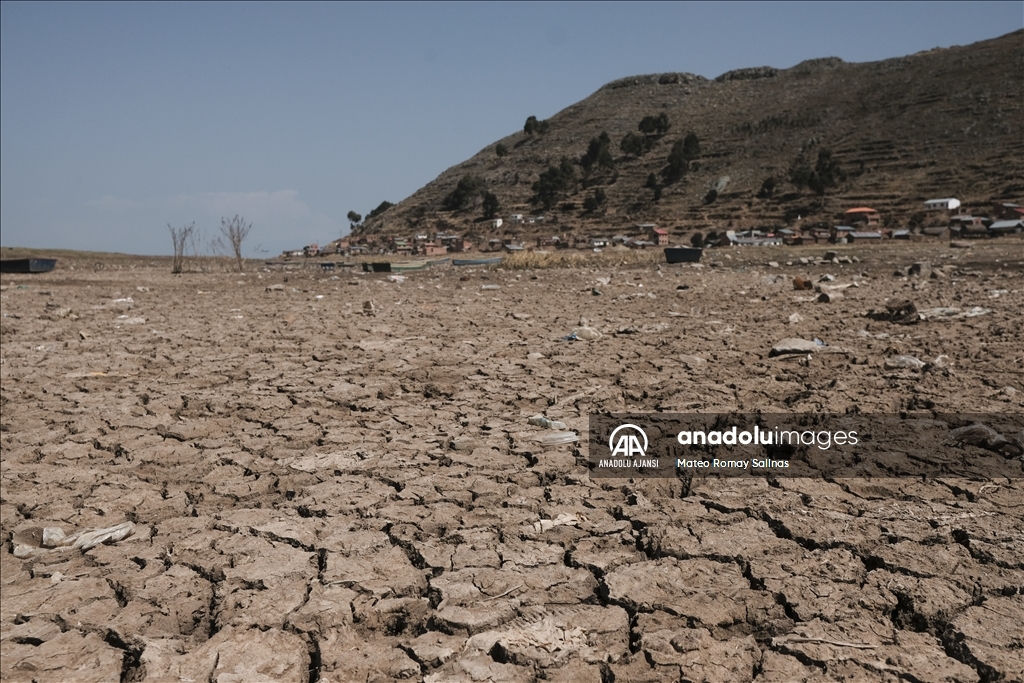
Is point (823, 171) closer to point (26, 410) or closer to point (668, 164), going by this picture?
point (668, 164)

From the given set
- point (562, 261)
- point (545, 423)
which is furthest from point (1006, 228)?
point (545, 423)

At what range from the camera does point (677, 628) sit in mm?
1732

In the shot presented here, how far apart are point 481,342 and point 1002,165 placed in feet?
141

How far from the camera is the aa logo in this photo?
116 inches

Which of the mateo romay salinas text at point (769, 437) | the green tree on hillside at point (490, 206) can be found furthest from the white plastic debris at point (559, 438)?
the green tree on hillside at point (490, 206)

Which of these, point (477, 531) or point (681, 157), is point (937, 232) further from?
point (477, 531)

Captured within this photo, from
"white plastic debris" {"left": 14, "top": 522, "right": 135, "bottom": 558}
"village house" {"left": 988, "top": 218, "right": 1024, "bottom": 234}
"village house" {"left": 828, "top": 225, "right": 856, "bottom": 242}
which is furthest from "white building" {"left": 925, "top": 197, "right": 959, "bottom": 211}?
"white plastic debris" {"left": 14, "top": 522, "right": 135, "bottom": 558}

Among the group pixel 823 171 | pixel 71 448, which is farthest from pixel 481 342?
pixel 823 171

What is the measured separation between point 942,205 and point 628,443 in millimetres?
37562

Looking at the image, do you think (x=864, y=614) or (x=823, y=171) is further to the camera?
(x=823, y=171)

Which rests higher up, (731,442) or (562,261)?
(562,261)

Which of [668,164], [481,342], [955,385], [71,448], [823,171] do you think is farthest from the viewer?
[668,164]

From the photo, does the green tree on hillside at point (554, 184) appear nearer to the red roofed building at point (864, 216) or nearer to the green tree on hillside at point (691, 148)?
the green tree on hillside at point (691, 148)

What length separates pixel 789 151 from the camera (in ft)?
156
